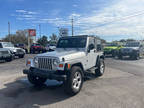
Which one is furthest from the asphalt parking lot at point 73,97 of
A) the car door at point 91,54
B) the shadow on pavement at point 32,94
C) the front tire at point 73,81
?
the car door at point 91,54

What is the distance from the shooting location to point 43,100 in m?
3.99

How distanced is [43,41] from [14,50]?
42.3 m

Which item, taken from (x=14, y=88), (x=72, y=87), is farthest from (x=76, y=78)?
(x=14, y=88)

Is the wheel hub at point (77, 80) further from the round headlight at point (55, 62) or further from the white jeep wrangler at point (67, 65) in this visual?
the round headlight at point (55, 62)

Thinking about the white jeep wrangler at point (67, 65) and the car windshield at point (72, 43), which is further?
the car windshield at point (72, 43)

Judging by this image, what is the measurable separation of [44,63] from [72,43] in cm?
194

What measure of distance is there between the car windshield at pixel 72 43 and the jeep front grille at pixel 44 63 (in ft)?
5.78

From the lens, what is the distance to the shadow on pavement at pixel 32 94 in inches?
149

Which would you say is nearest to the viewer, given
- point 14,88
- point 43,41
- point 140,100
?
point 140,100

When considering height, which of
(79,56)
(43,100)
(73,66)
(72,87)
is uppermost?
(79,56)

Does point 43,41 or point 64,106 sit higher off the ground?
point 43,41

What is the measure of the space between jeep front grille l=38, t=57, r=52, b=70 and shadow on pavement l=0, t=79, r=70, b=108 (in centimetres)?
97

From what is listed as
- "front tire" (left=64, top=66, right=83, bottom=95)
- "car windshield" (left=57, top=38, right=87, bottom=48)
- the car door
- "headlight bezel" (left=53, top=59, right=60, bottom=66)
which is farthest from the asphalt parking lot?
"car windshield" (left=57, top=38, right=87, bottom=48)

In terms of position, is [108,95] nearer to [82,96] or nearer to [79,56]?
[82,96]
